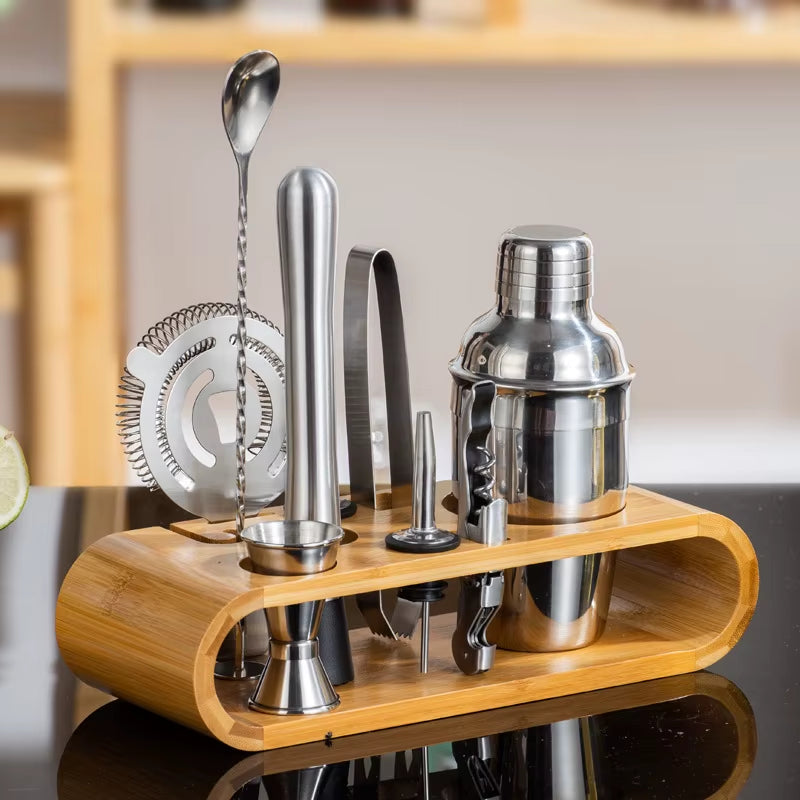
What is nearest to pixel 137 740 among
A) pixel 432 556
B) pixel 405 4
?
pixel 432 556

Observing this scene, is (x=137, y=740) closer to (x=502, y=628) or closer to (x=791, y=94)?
(x=502, y=628)

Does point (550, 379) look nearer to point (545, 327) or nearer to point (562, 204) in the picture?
point (545, 327)

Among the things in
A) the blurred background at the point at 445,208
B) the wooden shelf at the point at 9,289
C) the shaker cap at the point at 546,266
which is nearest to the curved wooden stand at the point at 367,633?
the shaker cap at the point at 546,266

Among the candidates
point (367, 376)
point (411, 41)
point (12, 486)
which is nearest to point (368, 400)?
point (367, 376)

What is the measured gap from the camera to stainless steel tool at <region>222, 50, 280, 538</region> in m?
0.88

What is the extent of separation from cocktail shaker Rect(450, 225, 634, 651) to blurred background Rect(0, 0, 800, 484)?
63.2 inches

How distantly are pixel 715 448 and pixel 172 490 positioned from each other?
2.07 m

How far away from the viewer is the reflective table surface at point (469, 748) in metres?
0.82

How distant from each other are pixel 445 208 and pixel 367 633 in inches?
71.8

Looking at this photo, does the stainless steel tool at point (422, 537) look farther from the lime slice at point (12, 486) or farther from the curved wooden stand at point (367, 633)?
the lime slice at point (12, 486)

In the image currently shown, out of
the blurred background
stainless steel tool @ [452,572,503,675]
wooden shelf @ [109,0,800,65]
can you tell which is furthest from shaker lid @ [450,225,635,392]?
the blurred background

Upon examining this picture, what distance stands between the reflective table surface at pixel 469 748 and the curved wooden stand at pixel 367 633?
0.04 ft

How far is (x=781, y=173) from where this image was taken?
286 centimetres

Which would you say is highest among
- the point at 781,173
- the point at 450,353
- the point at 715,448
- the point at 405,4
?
the point at 405,4
